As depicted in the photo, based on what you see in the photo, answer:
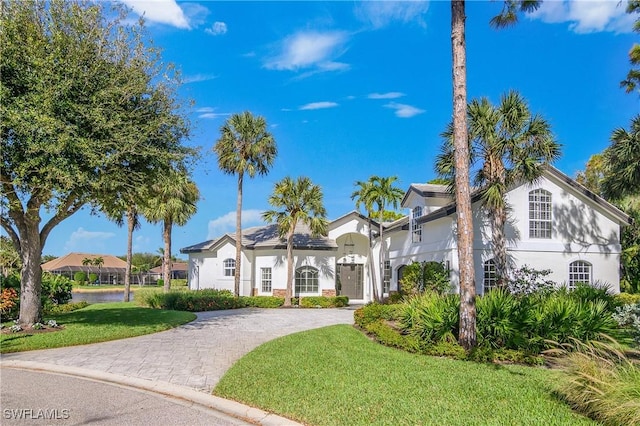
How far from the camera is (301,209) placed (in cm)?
2717

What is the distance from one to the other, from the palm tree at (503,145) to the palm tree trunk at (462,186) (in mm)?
8174

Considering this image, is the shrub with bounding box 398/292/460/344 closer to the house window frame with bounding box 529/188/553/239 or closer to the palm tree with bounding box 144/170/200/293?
the house window frame with bounding box 529/188/553/239

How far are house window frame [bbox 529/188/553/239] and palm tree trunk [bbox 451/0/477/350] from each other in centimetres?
1272

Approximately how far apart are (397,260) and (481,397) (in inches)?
836

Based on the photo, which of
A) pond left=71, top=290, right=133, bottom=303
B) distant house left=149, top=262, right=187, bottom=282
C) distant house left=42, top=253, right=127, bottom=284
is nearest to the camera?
pond left=71, top=290, right=133, bottom=303

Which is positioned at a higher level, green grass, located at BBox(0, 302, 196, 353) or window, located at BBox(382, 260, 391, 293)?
window, located at BBox(382, 260, 391, 293)

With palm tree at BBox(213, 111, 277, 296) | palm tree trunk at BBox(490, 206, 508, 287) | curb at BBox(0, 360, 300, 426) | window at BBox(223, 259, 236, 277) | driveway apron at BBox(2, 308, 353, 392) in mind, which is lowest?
driveway apron at BBox(2, 308, 353, 392)

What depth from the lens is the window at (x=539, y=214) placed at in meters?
21.5

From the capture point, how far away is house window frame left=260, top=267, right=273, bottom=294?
1172 inches

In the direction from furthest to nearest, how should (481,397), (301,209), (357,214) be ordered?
(357,214) → (301,209) → (481,397)

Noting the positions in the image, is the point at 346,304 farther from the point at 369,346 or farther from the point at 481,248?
the point at 369,346

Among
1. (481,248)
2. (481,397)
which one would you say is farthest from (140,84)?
(481,248)

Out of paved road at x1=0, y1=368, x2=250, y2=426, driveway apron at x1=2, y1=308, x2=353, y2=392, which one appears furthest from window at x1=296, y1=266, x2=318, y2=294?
paved road at x1=0, y1=368, x2=250, y2=426

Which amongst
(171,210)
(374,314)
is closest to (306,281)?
(171,210)
